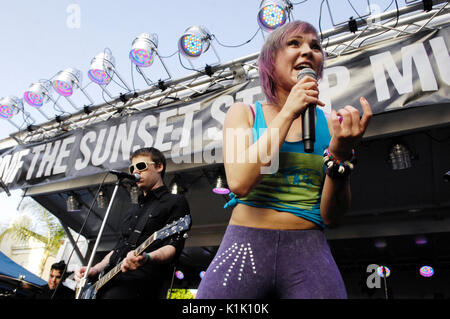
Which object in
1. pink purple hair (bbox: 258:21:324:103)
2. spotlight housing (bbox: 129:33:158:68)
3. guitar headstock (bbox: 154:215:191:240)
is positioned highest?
spotlight housing (bbox: 129:33:158:68)

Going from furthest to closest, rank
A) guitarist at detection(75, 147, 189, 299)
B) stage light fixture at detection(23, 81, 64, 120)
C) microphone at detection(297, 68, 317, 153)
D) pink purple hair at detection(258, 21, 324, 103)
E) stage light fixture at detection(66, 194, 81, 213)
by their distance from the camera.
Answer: stage light fixture at detection(66, 194, 81, 213)
stage light fixture at detection(23, 81, 64, 120)
guitarist at detection(75, 147, 189, 299)
pink purple hair at detection(258, 21, 324, 103)
microphone at detection(297, 68, 317, 153)

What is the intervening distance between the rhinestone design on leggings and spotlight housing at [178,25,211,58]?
501cm

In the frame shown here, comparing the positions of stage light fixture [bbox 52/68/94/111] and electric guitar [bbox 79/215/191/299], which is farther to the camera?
stage light fixture [bbox 52/68/94/111]

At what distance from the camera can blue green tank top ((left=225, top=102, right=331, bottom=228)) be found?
1.02 meters

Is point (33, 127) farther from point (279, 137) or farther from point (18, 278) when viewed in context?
point (279, 137)

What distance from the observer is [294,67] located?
121 cm

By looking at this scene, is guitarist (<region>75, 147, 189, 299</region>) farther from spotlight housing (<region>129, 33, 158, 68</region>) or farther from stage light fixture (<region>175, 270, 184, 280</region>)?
stage light fixture (<region>175, 270, 184, 280</region>)

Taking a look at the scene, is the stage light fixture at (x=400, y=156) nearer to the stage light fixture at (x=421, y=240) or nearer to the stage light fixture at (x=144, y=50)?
the stage light fixture at (x=421, y=240)

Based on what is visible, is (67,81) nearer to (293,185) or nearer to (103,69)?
(103,69)

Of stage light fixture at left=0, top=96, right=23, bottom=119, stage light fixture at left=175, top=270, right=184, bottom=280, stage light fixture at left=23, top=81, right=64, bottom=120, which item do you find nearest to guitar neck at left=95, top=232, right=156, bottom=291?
stage light fixture at left=23, top=81, right=64, bottom=120

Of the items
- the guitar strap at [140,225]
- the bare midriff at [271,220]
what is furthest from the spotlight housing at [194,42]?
the bare midriff at [271,220]

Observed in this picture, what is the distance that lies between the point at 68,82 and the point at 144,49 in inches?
85.7

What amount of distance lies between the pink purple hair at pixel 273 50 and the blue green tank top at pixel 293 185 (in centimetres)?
25
